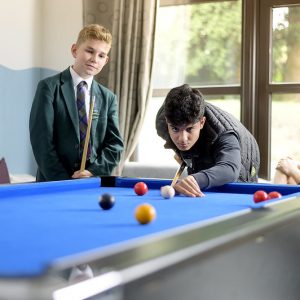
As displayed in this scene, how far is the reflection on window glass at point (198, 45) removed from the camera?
14.5ft

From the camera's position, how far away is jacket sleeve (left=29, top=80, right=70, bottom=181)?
3092mm

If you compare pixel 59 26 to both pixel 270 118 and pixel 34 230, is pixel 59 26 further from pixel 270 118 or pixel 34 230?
pixel 34 230

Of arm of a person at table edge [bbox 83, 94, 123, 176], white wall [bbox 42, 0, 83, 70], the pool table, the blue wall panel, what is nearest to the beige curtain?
white wall [bbox 42, 0, 83, 70]

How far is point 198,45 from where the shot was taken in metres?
4.53

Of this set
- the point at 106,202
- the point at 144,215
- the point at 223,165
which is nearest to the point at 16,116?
the point at 223,165

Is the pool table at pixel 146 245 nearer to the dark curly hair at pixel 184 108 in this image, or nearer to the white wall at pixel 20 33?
the dark curly hair at pixel 184 108

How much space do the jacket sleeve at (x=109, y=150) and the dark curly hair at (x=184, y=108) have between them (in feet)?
2.40

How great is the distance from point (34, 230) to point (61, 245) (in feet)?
0.76

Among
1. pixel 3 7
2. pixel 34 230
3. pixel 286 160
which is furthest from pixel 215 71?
pixel 34 230

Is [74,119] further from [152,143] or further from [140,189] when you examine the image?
[152,143]

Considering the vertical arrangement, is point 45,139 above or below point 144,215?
above

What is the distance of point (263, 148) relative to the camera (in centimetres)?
432

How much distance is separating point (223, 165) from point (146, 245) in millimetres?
1398

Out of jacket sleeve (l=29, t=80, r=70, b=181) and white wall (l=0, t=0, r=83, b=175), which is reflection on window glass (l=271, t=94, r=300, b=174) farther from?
jacket sleeve (l=29, t=80, r=70, b=181)
